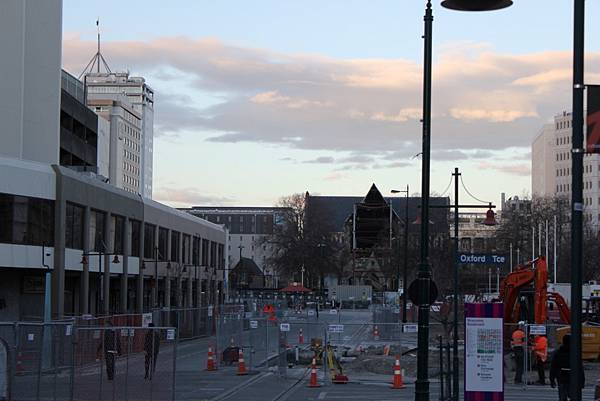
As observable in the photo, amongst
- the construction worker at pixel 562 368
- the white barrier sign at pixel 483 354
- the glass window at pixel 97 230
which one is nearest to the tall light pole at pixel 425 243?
the white barrier sign at pixel 483 354

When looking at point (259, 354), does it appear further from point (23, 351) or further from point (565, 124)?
point (565, 124)

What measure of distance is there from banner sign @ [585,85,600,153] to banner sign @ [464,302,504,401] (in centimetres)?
844

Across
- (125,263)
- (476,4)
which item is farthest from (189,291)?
(476,4)

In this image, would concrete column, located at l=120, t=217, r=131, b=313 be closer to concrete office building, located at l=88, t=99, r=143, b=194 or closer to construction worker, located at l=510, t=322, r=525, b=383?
construction worker, located at l=510, t=322, r=525, b=383

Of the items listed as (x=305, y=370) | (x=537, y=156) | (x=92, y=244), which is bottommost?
(x=305, y=370)

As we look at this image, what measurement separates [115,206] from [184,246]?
65.6 ft

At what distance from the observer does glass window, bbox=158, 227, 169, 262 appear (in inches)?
2776

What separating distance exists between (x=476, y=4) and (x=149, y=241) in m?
57.5

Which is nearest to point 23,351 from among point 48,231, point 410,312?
point 48,231

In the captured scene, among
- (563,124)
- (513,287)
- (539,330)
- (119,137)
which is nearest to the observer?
(539,330)

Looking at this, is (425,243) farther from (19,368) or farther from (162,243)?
(162,243)

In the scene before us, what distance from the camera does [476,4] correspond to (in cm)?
1171

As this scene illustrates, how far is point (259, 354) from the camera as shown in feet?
133

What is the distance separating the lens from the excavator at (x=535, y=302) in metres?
37.7
